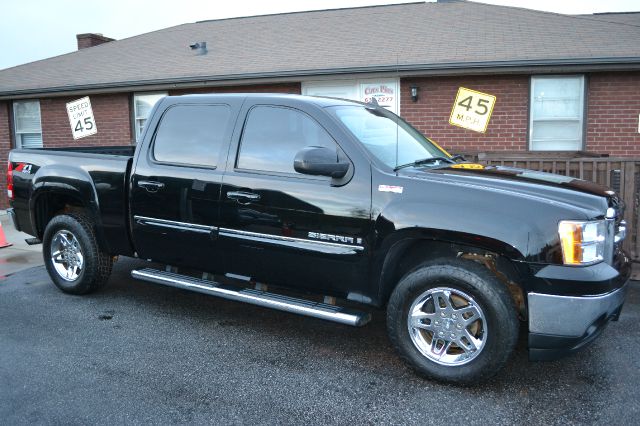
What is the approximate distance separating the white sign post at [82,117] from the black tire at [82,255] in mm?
8040

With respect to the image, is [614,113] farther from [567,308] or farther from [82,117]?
[82,117]

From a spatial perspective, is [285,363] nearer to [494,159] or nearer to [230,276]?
[230,276]

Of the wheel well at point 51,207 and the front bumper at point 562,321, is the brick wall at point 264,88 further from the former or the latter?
the front bumper at point 562,321

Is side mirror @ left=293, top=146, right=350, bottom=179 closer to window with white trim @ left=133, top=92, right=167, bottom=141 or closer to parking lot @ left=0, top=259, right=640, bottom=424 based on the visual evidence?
parking lot @ left=0, top=259, right=640, bottom=424

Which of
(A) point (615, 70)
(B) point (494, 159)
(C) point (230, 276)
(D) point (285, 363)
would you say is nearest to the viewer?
(D) point (285, 363)

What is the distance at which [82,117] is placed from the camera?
1312 cm

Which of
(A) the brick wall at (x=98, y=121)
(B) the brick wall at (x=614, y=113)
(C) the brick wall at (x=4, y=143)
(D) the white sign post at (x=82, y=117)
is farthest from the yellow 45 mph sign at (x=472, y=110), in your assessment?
(C) the brick wall at (x=4, y=143)

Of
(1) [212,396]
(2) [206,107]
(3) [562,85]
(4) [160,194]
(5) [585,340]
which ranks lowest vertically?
(1) [212,396]

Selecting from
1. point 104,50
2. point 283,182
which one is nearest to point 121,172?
point 283,182

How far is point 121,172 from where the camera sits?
16.9ft

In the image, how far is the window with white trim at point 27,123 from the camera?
14086 mm

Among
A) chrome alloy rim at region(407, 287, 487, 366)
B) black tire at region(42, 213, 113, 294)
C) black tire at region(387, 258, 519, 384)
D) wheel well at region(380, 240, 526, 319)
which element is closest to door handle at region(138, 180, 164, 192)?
black tire at region(42, 213, 113, 294)

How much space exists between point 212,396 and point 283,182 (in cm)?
161

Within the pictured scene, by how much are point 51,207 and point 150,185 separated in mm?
1795
